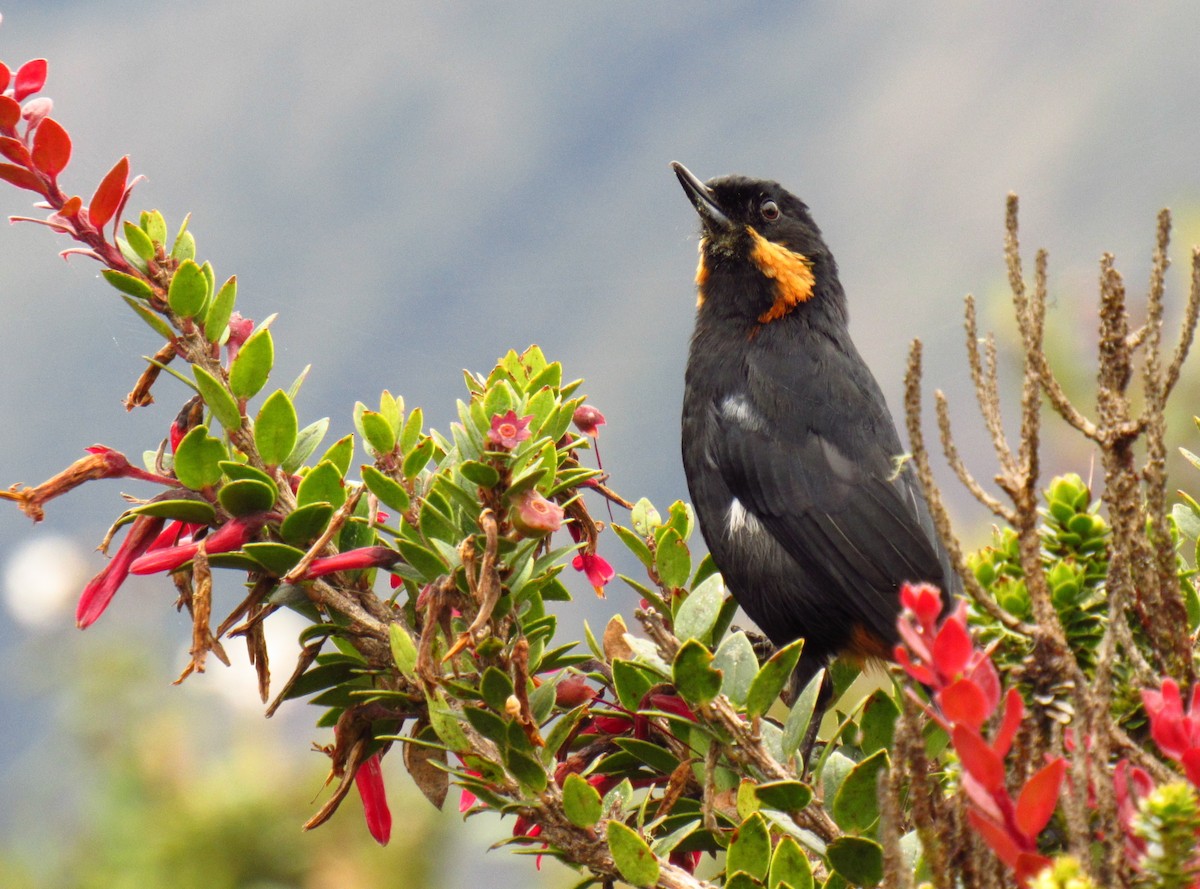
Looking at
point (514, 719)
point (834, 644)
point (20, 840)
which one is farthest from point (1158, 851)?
point (20, 840)

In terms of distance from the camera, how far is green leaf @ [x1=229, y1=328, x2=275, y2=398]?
1616 millimetres

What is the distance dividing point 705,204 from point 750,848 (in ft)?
10.3

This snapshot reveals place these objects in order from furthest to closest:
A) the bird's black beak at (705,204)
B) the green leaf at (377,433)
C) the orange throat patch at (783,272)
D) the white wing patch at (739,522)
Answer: the bird's black beak at (705,204), the orange throat patch at (783,272), the white wing patch at (739,522), the green leaf at (377,433)

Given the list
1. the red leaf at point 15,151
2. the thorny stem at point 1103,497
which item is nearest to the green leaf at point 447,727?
the thorny stem at point 1103,497

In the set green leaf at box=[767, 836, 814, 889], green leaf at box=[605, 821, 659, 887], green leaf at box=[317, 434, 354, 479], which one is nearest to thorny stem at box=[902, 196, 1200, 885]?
green leaf at box=[767, 836, 814, 889]

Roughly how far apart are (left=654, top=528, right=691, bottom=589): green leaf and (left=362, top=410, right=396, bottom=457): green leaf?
17.5 inches

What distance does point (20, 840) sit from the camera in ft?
15.7

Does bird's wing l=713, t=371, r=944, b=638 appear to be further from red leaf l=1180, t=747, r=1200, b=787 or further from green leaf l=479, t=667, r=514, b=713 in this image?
red leaf l=1180, t=747, r=1200, b=787

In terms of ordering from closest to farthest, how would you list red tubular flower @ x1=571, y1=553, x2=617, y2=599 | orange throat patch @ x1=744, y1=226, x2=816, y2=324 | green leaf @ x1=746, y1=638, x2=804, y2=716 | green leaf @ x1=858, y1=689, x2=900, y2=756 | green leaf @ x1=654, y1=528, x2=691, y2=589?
green leaf @ x1=746, y1=638, x2=804, y2=716 < green leaf @ x1=858, y1=689, x2=900, y2=756 < green leaf @ x1=654, y1=528, x2=691, y2=589 < red tubular flower @ x1=571, y1=553, x2=617, y2=599 < orange throat patch @ x1=744, y1=226, x2=816, y2=324

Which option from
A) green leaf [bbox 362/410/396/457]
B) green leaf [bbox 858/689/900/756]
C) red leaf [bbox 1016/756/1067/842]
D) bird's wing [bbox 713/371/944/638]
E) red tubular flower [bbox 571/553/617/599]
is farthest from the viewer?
bird's wing [bbox 713/371/944/638]

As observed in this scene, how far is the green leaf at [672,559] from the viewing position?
187 cm

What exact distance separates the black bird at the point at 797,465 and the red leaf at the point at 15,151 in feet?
6.84

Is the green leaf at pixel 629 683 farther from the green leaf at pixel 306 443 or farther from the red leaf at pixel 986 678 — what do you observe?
the red leaf at pixel 986 678

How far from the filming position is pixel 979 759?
0.84 m
